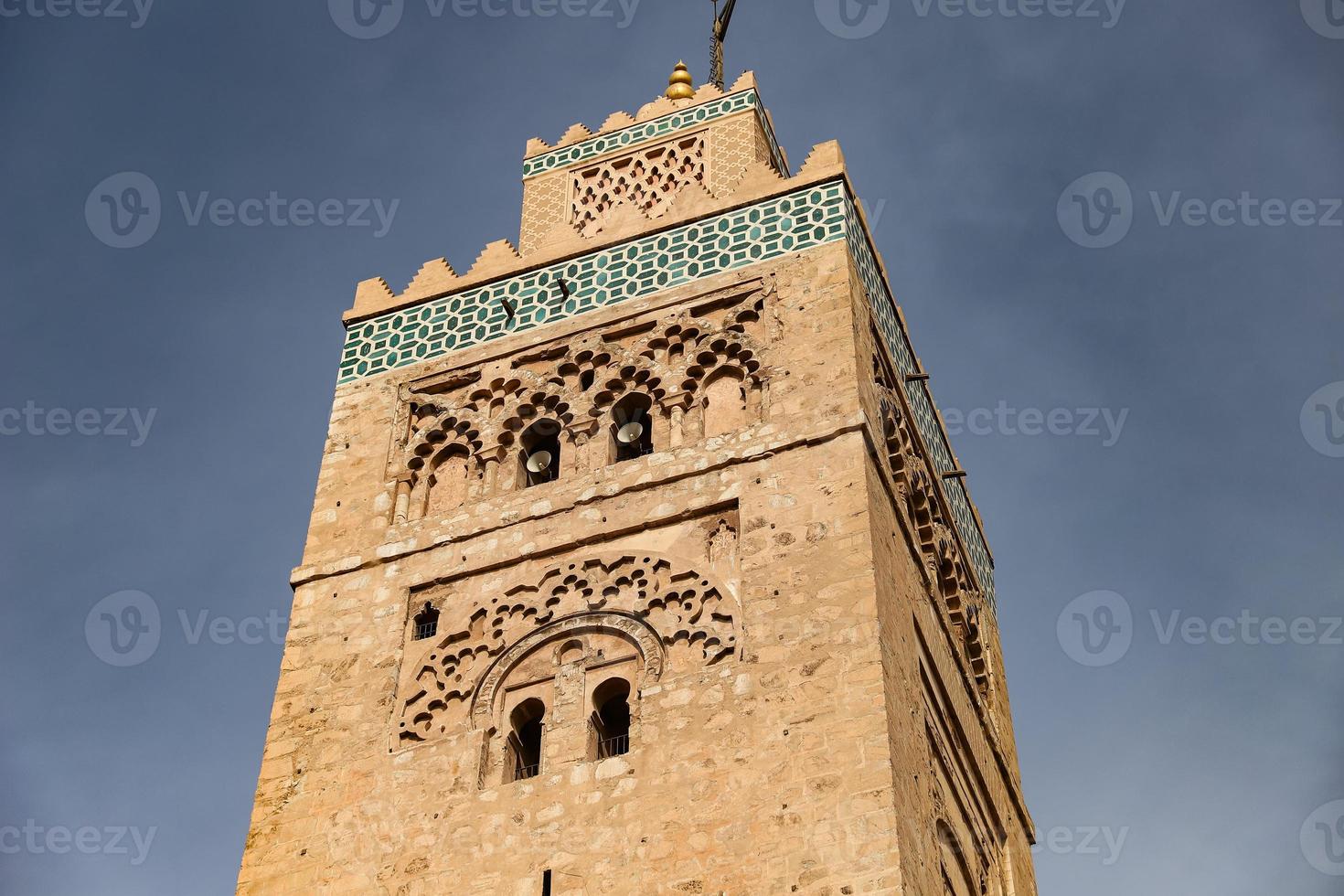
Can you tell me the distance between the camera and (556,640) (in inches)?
586

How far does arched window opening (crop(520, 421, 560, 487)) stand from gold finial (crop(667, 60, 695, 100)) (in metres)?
4.41

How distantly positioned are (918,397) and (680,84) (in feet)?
12.9

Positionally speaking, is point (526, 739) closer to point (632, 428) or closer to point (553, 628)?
point (553, 628)

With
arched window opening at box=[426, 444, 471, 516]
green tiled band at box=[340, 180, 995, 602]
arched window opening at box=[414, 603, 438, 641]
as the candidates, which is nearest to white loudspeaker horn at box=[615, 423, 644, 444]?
arched window opening at box=[426, 444, 471, 516]

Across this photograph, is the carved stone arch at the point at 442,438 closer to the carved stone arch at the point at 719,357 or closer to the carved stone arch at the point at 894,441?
the carved stone arch at the point at 719,357

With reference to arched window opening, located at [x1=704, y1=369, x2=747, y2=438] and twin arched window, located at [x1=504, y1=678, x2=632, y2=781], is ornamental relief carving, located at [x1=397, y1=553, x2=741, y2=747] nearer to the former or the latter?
twin arched window, located at [x1=504, y1=678, x2=632, y2=781]

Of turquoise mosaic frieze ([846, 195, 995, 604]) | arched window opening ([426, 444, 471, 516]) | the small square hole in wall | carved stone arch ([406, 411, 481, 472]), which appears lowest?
the small square hole in wall

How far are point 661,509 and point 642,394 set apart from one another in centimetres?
136

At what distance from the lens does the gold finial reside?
787 inches

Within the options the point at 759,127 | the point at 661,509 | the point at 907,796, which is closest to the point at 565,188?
the point at 759,127

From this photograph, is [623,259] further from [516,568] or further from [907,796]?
[907,796]

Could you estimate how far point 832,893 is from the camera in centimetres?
1255

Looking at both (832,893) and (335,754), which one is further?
(335,754)

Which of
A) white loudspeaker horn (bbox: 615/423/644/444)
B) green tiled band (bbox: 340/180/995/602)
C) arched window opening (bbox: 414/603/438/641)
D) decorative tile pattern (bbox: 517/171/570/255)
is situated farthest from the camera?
decorative tile pattern (bbox: 517/171/570/255)
